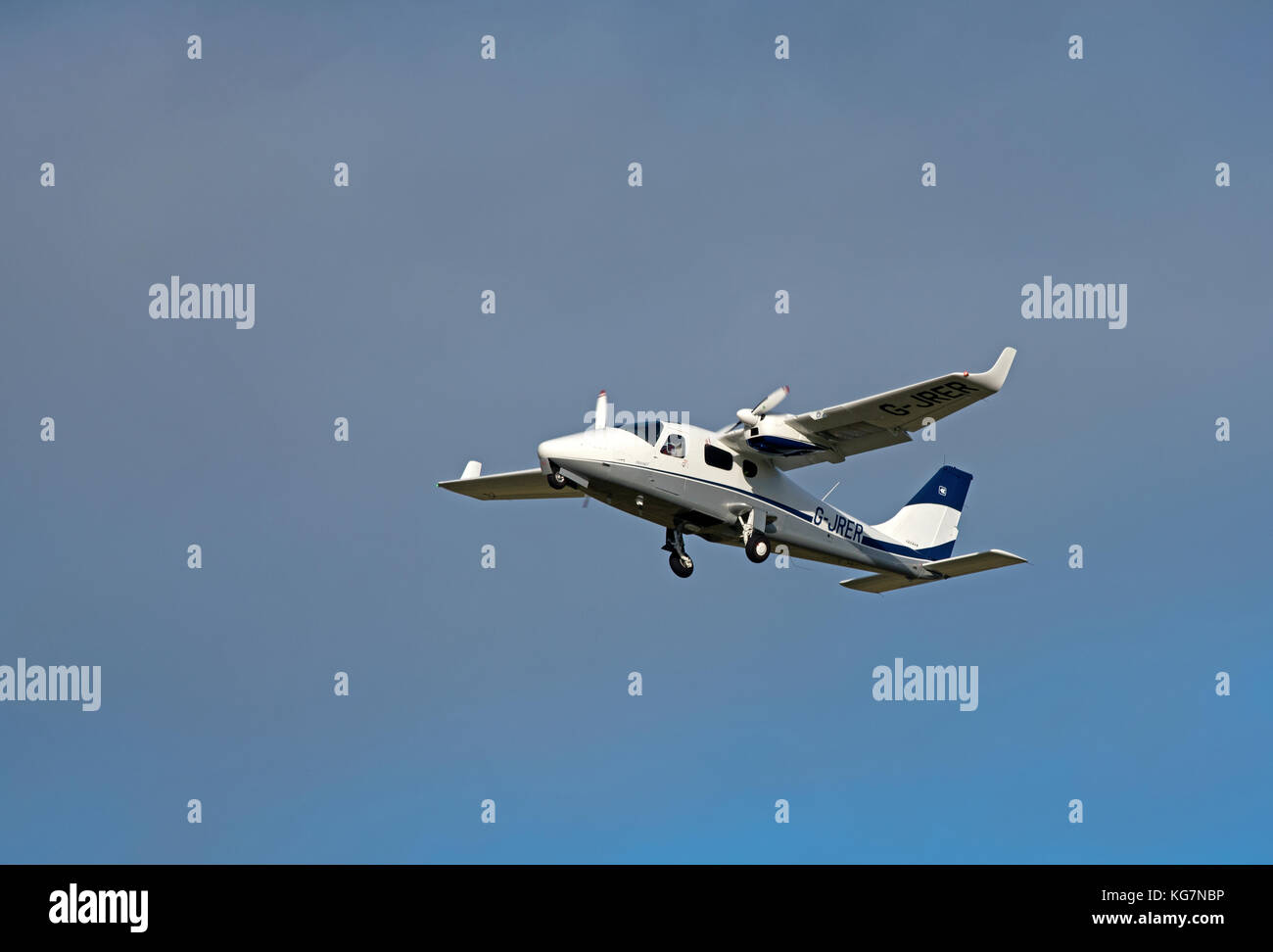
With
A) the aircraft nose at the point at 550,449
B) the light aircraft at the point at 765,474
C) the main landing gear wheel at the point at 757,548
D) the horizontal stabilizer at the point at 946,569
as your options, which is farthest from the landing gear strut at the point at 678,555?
the horizontal stabilizer at the point at 946,569

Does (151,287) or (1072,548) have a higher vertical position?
(151,287)

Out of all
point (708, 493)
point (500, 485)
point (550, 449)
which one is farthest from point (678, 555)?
point (500, 485)

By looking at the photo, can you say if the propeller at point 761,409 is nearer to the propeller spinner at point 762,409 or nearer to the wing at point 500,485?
the propeller spinner at point 762,409

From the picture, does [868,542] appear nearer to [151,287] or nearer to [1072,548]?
[1072,548]

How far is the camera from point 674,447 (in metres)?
32.2

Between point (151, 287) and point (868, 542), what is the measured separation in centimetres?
2036

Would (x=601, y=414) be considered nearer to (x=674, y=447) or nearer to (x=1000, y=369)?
(x=674, y=447)

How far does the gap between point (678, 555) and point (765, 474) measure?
2913 mm

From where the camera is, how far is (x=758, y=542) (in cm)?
3350

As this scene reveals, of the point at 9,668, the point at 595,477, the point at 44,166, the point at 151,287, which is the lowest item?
the point at 9,668

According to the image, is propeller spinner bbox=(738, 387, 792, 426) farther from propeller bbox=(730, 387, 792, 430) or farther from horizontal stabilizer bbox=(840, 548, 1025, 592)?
horizontal stabilizer bbox=(840, 548, 1025, 592)

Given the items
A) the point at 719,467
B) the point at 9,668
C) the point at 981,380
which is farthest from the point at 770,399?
the point at 9,668

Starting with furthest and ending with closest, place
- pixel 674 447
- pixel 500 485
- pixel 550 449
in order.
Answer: pixel 500 485 → pixel 674 447 → pixel 550 449

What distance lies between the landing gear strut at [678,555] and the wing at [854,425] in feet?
8.14
